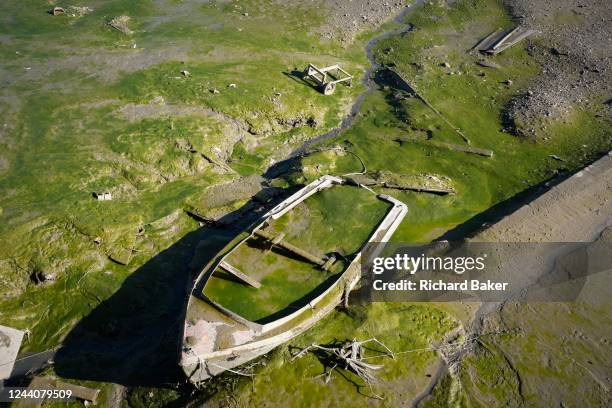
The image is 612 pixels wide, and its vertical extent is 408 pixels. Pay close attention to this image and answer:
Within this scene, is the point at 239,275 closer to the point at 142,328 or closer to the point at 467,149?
the point at 142,328

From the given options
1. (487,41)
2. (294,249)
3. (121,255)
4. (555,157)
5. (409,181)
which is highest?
(487,41)

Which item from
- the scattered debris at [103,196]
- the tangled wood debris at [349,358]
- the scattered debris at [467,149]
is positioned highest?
the scattered debris at [467,149]

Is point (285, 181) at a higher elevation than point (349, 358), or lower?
lower

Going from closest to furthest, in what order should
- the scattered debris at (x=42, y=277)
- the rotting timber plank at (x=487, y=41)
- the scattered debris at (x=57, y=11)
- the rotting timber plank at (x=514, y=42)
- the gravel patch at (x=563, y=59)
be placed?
the scattered debris at (x=42, y=277) → the gravel patch at (x=563, y=59) → the rotting timber plank at (x=514, y=42) → the rotting timber plank at (x=487, y=41) → the scattered debris at (x=57, y=11)

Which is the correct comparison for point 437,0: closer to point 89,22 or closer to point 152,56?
point 152,56

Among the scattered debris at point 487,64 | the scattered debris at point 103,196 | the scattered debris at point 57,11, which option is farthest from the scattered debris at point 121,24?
the scattered debris at point 487,64

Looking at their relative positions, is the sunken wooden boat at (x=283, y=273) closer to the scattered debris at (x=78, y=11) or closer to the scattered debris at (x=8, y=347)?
the scattered debris at (x=8, y=347)

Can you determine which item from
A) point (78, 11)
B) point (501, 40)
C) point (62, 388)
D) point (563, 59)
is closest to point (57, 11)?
point (78, 11)
